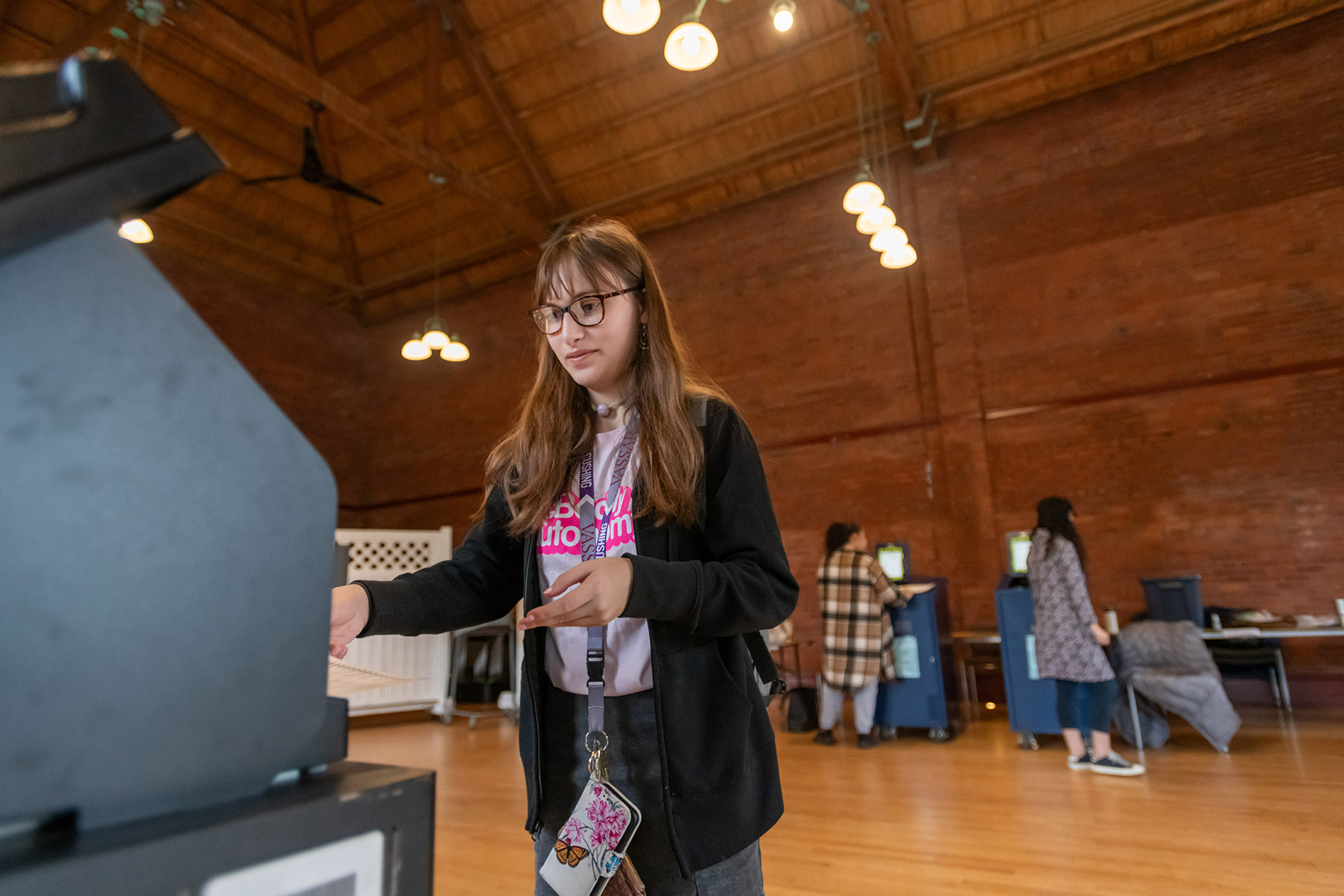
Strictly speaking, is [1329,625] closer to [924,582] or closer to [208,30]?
[924,582]

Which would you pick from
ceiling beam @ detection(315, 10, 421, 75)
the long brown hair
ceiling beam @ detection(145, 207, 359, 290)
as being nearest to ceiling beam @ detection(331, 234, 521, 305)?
ceiling beam @ detection(145, 207, 359, 290)

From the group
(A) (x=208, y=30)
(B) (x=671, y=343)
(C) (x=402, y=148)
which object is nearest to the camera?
(B) (x=671, y=343)

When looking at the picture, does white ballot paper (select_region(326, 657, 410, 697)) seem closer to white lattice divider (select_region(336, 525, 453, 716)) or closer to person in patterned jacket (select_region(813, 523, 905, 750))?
person in patterned jacket (select_region(813, 523, 905, 750))

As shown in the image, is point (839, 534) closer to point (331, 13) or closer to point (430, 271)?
point (430, 271)

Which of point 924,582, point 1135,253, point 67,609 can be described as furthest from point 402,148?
point 67,609

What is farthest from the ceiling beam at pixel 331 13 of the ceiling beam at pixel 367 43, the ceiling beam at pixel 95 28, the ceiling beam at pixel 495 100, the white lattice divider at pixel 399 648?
the white lattice divider at pixel 399 648

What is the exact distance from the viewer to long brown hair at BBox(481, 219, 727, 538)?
36.0 inches

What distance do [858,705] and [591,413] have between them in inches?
169

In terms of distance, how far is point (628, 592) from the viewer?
2.19ft

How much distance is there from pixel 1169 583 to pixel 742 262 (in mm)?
4944

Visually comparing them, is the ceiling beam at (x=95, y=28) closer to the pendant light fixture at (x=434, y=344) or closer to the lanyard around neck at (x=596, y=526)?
the pendant light fixture at (x=434, y=344)

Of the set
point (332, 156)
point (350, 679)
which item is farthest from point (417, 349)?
point (350, 679)

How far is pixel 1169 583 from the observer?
5016mm

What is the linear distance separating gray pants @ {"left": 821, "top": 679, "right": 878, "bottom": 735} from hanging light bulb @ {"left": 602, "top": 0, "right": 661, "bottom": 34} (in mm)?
4102
